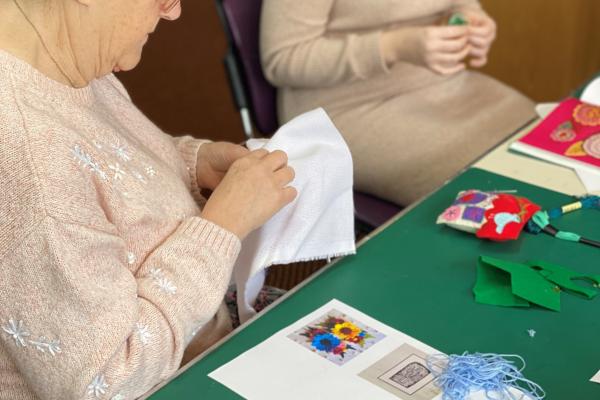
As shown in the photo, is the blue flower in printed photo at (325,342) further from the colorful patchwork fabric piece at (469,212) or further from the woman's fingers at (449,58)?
the woman's fingers at (449,58)

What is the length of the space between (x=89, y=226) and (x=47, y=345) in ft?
0.49

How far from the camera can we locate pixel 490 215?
4.66ft

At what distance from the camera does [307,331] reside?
4.05 feet

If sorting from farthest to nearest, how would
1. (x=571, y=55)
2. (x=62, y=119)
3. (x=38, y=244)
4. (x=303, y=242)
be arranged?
(x=571, y=55) → (x=303, y=242) → (x=62, y=119) → (x=38, y=244)

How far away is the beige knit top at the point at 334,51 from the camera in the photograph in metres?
1.94

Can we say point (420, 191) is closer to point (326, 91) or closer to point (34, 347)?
point (326, 91)

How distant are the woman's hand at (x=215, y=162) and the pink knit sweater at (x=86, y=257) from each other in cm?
29

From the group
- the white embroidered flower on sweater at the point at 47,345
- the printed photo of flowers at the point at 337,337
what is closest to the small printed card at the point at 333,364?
the printed photo of flowers at the point at 337,337

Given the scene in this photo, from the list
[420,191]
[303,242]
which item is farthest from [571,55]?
[303,242]

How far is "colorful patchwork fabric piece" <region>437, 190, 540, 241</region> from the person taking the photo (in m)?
1.40

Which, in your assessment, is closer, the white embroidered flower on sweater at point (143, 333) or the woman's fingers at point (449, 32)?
the white embroidered flower on sweater at point (143, 333)

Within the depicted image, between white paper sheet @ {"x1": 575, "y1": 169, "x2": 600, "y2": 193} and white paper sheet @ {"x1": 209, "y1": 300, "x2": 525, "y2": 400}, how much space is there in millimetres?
546

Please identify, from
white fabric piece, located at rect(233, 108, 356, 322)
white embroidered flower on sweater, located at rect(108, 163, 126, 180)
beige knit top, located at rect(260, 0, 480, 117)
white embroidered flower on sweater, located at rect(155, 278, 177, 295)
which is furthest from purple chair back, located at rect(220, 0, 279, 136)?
white embroidered flower on sweater, located at rect(155, 278, 177, 295)

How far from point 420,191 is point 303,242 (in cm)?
61
